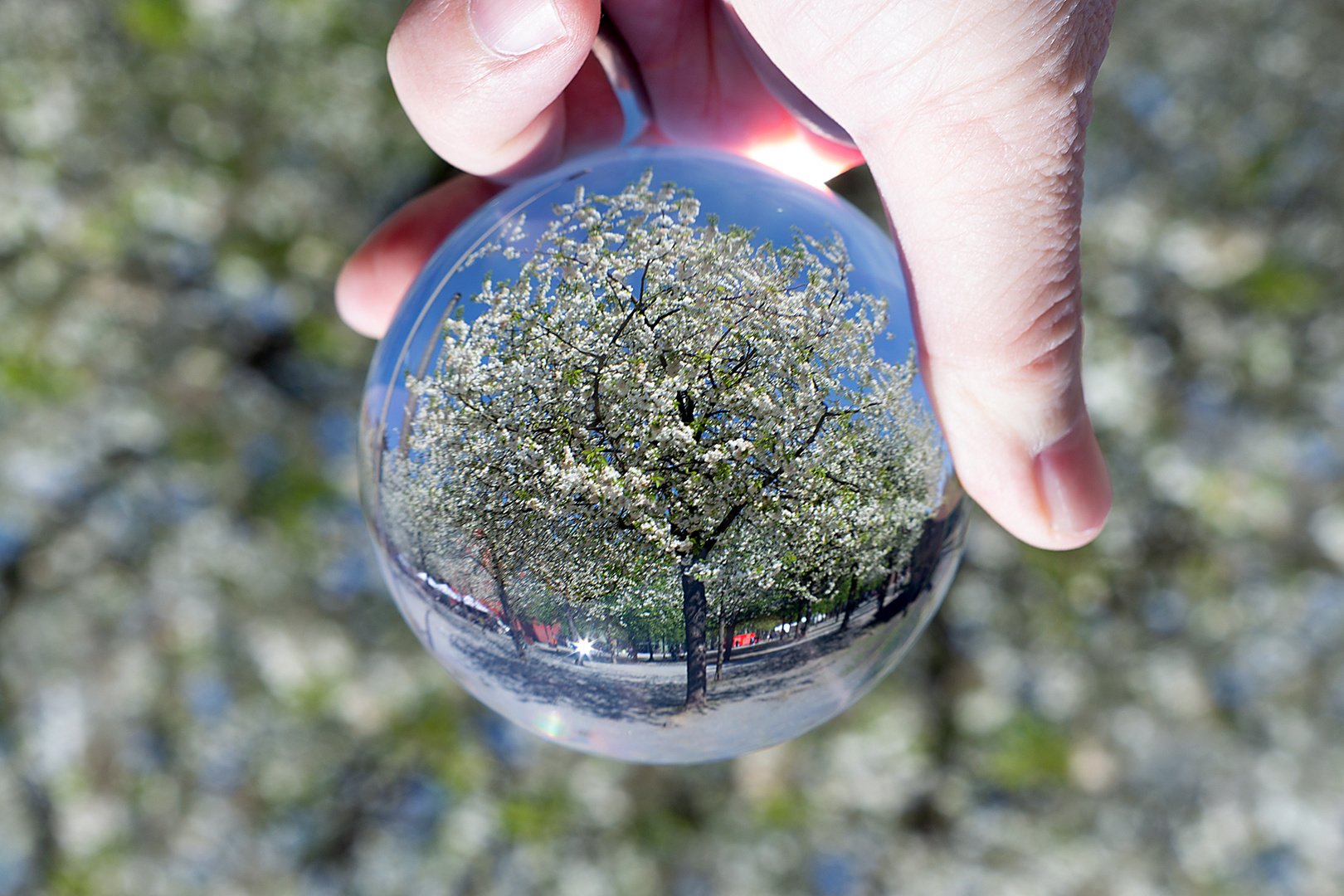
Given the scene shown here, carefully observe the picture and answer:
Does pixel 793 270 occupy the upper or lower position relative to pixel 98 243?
upper

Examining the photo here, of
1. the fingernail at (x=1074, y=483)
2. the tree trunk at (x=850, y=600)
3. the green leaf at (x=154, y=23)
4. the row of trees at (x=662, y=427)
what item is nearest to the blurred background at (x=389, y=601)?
the green leaf at (x=154, y=23)

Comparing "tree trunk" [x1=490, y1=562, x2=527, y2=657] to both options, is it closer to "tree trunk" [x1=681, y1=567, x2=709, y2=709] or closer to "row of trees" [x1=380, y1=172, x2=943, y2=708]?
"row of trees" [x1=380, y1=172, x2=943, y2=708]

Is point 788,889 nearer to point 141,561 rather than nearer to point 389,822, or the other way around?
point 389,822

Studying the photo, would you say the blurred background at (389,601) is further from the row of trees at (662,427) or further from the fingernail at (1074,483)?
the row of trees at (662,427)

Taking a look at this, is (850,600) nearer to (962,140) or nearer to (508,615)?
(508,615)

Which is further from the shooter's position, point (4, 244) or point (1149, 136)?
point (1149, 136)

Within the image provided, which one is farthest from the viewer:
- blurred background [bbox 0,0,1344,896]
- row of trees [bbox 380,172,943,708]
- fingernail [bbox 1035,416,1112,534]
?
blurred background [bbox 0,0,1344,896]

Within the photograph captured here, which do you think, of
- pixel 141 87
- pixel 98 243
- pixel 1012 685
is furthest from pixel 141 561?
pixel 1012 685

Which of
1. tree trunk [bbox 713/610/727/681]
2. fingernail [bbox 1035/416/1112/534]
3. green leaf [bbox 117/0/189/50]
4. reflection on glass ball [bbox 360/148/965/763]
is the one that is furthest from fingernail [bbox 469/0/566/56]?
green leaf [bbox 117/0/189/50]
